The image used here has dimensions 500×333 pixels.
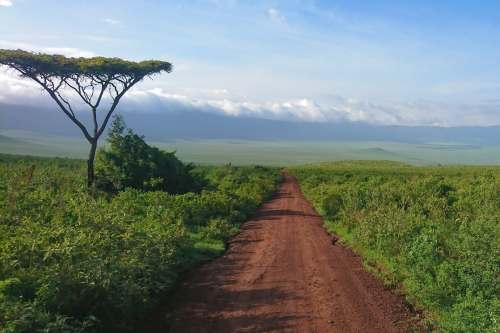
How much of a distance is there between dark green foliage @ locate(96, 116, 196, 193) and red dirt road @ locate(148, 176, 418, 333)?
32.9 ft

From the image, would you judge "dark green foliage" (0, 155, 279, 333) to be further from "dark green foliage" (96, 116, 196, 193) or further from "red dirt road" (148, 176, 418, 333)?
"dark green foliage" (96, 116, 196, 193)

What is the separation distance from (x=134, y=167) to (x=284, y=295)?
15571mm

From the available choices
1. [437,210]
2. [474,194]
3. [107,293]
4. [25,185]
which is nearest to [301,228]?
[437,210]

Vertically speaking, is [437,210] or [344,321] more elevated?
[437,210]

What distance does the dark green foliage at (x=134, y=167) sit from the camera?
23938 mm

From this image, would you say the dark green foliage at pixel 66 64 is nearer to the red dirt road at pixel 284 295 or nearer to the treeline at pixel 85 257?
the treeline at pixel 85 257

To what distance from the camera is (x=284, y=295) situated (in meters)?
10.0

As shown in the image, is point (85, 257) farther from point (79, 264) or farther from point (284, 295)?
point (284, 295)

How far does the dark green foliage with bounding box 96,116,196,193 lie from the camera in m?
23.9

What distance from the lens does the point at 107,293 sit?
7844mm

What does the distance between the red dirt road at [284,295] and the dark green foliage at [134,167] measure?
10.0 m

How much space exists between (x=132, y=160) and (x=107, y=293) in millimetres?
16996

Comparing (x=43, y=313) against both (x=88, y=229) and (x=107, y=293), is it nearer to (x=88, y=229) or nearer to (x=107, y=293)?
(x=107, y=293)

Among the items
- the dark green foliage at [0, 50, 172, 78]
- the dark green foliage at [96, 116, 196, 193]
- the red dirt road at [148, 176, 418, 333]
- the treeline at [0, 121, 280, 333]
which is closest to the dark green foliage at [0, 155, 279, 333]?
the treeline at [0, 121, 280, 333]
